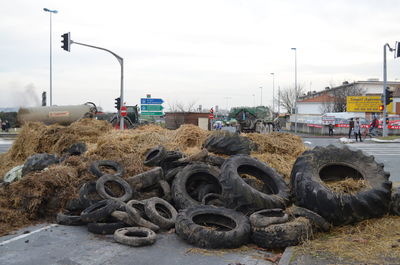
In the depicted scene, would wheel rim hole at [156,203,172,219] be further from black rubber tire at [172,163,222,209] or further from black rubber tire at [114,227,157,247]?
black rubber tire at [114,227,157,247]

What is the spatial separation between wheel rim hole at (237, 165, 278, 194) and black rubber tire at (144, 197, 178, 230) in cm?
171

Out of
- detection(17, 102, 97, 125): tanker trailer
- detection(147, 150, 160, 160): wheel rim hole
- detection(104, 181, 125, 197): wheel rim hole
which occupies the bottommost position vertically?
detection(104, 181, 125, 197): wheel rim hole

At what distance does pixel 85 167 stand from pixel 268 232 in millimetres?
4860

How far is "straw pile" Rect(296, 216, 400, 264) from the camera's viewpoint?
5.25m

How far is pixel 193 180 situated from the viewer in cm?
888

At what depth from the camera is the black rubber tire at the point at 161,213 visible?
709 cm

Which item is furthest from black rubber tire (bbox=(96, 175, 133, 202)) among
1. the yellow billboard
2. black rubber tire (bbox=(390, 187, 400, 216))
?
the yellow billboard

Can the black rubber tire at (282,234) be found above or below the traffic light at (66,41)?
below

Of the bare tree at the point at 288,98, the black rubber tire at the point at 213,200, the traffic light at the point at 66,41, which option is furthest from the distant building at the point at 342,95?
the black rubber tire at the point at 213,200

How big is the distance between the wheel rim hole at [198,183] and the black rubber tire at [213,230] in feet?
4.92

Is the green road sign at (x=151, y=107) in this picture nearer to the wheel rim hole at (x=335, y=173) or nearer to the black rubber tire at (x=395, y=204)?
the wheel rim hole at (x=335, y=173)

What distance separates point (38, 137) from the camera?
1398 cm

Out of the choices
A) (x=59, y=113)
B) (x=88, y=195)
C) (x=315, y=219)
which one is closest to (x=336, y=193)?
(x=315, y=219)

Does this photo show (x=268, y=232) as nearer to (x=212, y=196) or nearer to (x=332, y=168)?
(x=212, y=196)
